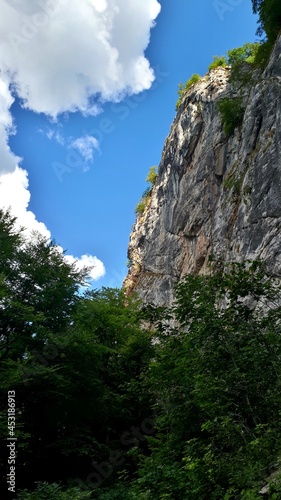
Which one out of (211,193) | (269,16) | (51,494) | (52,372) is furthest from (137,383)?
(269,16)

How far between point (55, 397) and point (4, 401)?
1745mm

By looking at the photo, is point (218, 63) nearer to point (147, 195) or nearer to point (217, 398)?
point (147, 195)

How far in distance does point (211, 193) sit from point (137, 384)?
20.8 metres

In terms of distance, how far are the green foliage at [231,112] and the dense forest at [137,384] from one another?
2.99 m

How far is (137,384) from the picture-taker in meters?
9.13

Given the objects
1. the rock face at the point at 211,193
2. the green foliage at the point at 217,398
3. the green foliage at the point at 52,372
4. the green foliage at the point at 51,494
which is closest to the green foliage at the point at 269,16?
the rock face at the point at 211,193

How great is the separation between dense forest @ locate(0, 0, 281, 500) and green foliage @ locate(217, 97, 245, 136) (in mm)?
2987

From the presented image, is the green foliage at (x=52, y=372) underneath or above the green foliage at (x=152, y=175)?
underneath

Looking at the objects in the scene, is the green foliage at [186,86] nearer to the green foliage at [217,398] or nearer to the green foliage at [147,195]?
the green foliage at [147,195]

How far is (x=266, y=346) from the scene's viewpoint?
6.30 m

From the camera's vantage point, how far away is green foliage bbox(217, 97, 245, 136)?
81.7ft

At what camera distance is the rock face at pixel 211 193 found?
17.5 meters

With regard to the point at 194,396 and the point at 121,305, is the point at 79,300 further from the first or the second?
the point at 194,396

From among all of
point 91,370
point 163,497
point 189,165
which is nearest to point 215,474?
point 163,497
